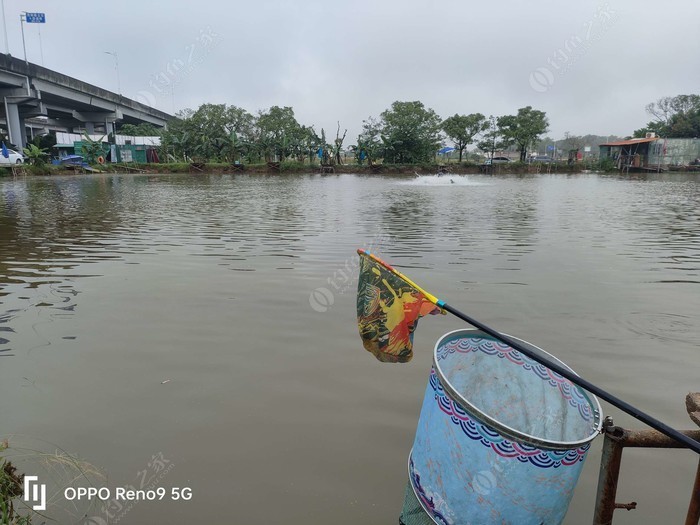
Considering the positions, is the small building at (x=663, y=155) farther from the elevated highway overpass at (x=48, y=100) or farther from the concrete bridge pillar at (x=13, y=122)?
the concrete bridge pillar at (x=13, y=122)

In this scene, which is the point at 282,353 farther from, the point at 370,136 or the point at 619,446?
the point at 370,136

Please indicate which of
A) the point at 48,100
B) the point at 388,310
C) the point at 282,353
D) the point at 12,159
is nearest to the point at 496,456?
the point at 388,310

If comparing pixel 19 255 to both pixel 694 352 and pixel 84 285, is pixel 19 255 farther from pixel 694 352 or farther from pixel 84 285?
pixel 694 352

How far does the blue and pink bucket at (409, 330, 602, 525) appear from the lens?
1646 mm

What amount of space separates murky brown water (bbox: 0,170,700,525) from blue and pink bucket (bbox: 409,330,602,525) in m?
0.62

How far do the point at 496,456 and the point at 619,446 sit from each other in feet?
1.72

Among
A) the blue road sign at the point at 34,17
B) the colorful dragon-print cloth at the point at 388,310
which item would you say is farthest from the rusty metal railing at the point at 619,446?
the blue road sign at the point at 34,17

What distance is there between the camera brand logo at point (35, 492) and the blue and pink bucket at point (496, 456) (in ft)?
6.79

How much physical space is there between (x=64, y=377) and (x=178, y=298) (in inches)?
85.7

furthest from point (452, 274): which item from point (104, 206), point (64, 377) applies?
point (104, 206)

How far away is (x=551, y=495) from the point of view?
1724mm

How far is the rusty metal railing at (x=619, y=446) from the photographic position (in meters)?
1.69

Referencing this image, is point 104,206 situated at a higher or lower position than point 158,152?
lower

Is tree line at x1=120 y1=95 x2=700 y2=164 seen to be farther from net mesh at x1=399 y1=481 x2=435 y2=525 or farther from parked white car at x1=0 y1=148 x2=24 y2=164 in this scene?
net mesh at x1=399 y1=481 x2=435 y2=525
